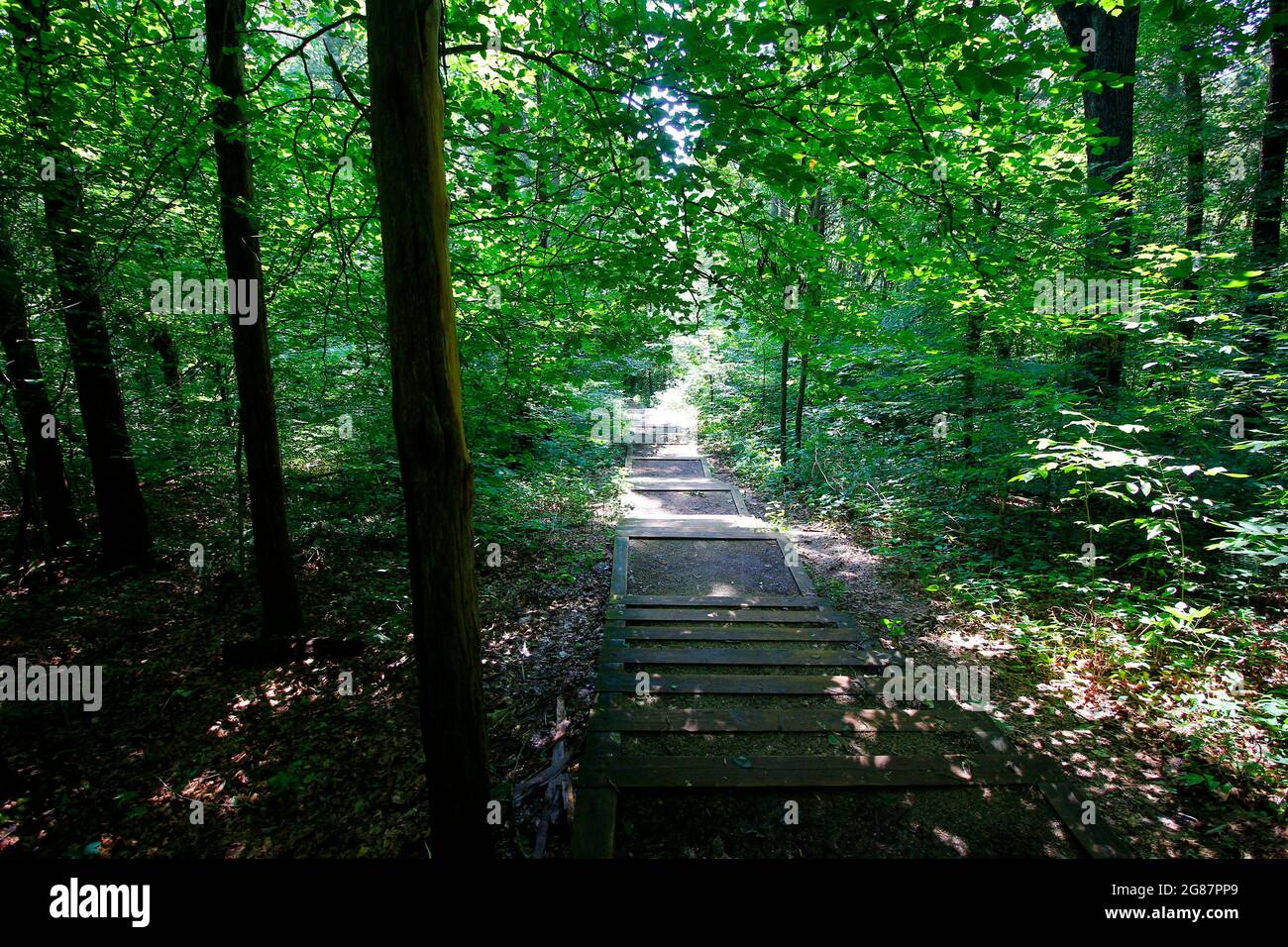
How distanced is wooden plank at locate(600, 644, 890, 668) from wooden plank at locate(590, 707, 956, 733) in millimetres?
708

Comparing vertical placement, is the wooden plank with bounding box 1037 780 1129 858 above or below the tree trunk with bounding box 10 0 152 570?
below

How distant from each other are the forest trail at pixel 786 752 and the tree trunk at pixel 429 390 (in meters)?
1.12

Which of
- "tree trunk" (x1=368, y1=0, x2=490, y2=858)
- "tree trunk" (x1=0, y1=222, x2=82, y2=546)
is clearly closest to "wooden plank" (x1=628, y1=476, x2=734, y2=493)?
"tree trunk" (x1=0, y1=222, x2=82, y2=546)

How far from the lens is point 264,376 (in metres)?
4.72

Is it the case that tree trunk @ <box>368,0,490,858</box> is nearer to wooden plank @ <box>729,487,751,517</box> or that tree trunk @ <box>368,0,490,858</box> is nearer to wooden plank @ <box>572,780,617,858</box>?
wooden plank @ <box>572,780,617,858</box>

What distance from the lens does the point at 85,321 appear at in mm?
5859

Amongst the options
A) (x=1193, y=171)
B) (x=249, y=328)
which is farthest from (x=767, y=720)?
(x=1193, y=171)

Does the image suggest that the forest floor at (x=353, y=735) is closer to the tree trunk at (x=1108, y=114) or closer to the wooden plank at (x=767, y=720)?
the wooden plank at (x=767, y=720)

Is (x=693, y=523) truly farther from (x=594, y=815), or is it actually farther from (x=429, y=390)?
(x=429, y=390)

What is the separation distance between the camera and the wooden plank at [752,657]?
15.2 feet

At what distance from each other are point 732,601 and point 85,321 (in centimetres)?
819

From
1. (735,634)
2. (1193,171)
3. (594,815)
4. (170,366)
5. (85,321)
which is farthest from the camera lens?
(1193,171)

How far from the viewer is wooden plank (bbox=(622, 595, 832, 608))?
19.6 ft
